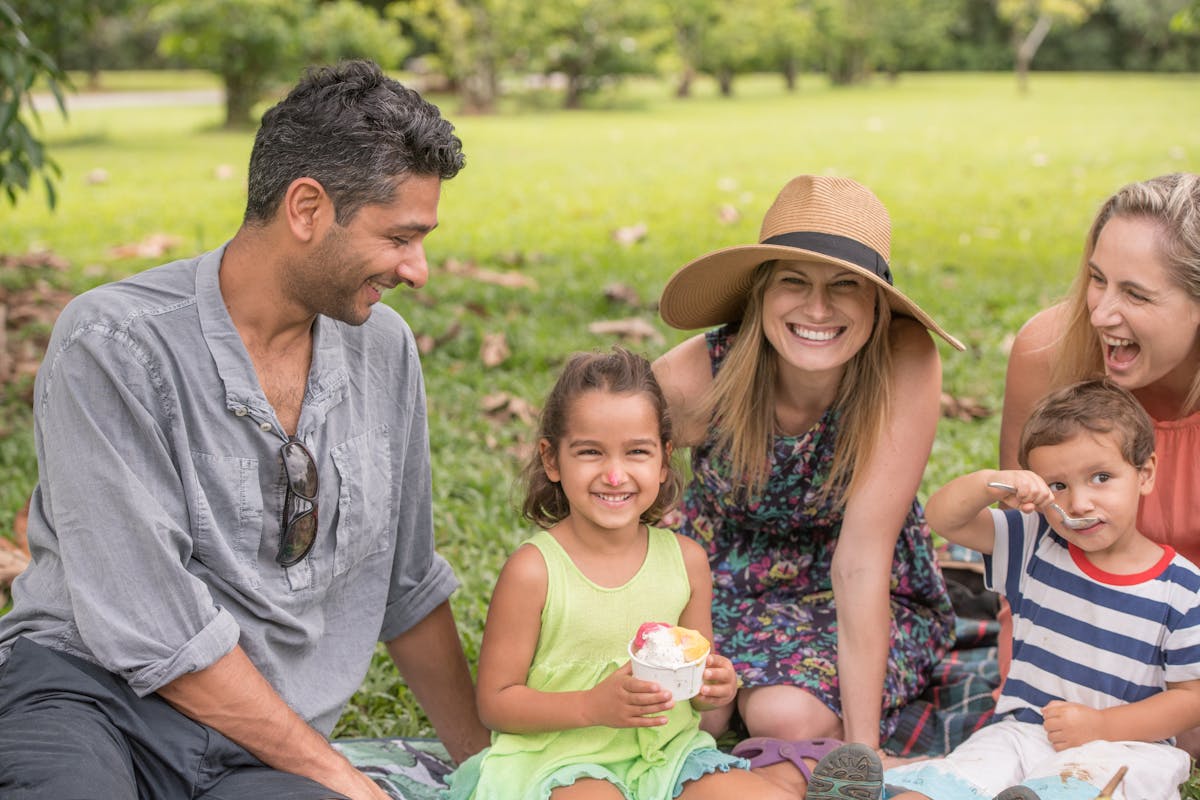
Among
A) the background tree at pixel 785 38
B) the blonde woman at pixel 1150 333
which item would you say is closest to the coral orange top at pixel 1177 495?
the blonde woman at pixel 1150 333

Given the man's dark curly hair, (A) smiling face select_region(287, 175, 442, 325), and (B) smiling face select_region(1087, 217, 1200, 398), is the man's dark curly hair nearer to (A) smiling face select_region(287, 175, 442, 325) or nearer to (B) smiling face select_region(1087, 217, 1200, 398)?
(A) smiling face select_region(287, 175, 442, 325)

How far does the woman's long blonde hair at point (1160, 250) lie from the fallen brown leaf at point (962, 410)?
8.12 ft

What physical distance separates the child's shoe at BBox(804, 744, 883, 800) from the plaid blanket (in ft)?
2.59

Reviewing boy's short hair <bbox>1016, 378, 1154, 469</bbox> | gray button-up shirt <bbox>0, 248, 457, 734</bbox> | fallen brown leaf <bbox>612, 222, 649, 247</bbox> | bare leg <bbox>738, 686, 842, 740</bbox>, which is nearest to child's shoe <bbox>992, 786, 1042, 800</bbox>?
bare leg <bbox>738, 686, 842, 740</bbox>

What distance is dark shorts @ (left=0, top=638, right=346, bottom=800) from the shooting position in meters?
2.45

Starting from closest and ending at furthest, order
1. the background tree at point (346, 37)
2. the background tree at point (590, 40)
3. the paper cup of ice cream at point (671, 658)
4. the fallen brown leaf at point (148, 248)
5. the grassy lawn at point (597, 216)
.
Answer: the paper cup of ice cream at point (671, 658)
the grassy lawn at point (597, 216)
the fallen brown leaf at point (148, 248)
the background tree at point (346, 37)
the background tree at point (590, 40)

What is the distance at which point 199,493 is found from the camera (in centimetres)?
274

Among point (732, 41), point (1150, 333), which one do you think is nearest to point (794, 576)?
point (1150, 333)

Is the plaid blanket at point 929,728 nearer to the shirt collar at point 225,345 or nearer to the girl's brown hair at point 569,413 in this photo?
the girl's brown hair at point 569,413

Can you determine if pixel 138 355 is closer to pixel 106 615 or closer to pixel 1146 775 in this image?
pixel 106 615

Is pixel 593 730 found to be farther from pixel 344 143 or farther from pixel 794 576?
pixel 344 143

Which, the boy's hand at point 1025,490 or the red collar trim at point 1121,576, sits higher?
the boy's hand at point 1025,490

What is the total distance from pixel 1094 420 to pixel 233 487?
6.68 feet

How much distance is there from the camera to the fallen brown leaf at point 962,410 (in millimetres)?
A: 6109
